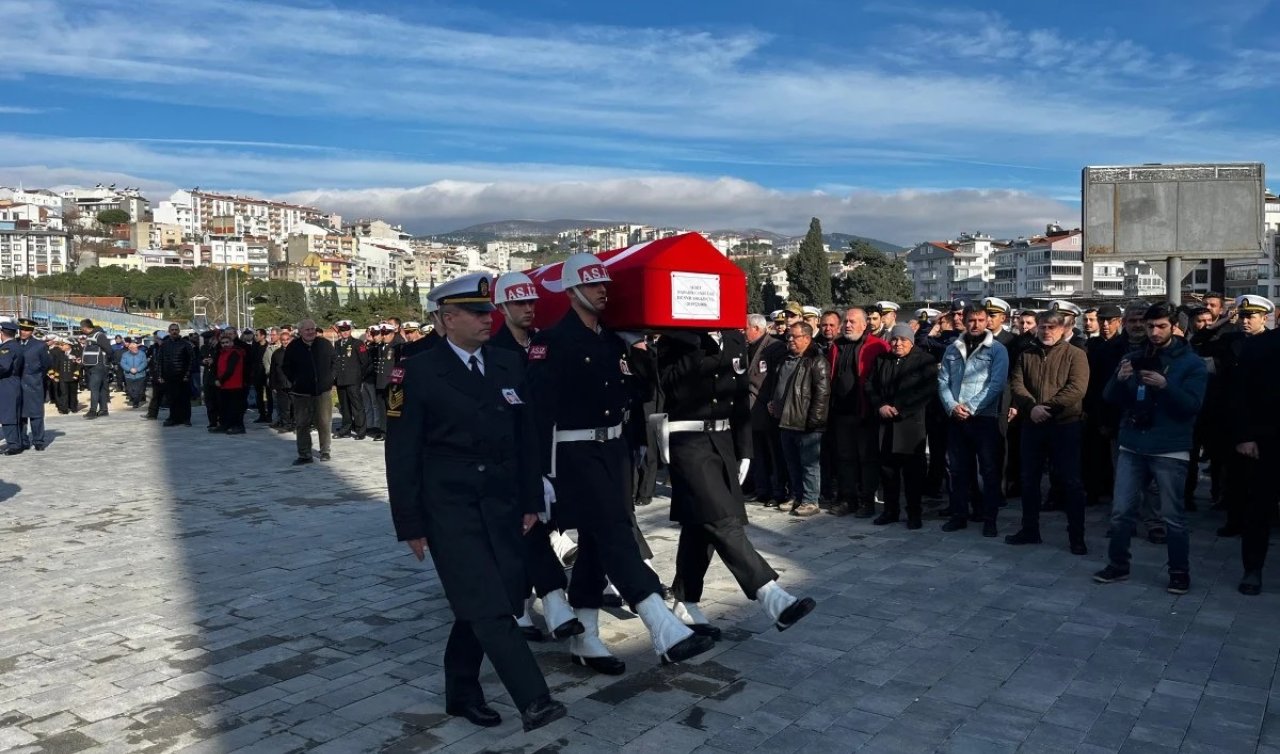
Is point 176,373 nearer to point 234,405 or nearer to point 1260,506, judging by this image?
point 234,405

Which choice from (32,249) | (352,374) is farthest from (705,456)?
(32,249)

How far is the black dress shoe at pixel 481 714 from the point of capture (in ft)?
14.9

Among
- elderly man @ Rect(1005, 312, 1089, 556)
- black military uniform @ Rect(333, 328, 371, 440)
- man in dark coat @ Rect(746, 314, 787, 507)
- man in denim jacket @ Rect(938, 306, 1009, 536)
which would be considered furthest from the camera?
black military uniform @ Rect(333, 328, 371, 440)

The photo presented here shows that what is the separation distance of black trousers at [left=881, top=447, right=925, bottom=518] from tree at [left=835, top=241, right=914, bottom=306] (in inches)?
2712

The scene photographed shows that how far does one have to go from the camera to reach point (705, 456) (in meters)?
5.62

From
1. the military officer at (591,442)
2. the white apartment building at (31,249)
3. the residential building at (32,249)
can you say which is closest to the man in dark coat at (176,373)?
the military officer at (591,442)

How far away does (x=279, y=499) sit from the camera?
1088 cm

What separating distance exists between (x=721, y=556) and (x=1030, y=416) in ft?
12.1

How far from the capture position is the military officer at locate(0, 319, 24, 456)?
14586 millimetres

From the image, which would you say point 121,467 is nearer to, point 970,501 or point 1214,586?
point 970,501

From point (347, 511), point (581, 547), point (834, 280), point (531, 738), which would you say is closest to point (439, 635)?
point (581, 547)

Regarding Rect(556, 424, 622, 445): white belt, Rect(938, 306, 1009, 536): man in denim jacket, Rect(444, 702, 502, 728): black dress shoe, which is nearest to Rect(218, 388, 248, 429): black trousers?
Rect(938, 306, 1009, 536): man in denim jacket

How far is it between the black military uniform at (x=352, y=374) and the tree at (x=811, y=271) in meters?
64.8

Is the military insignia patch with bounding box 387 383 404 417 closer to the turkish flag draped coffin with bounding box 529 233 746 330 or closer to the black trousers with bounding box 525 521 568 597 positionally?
the black trousers with bounding box 525 521 568 597
